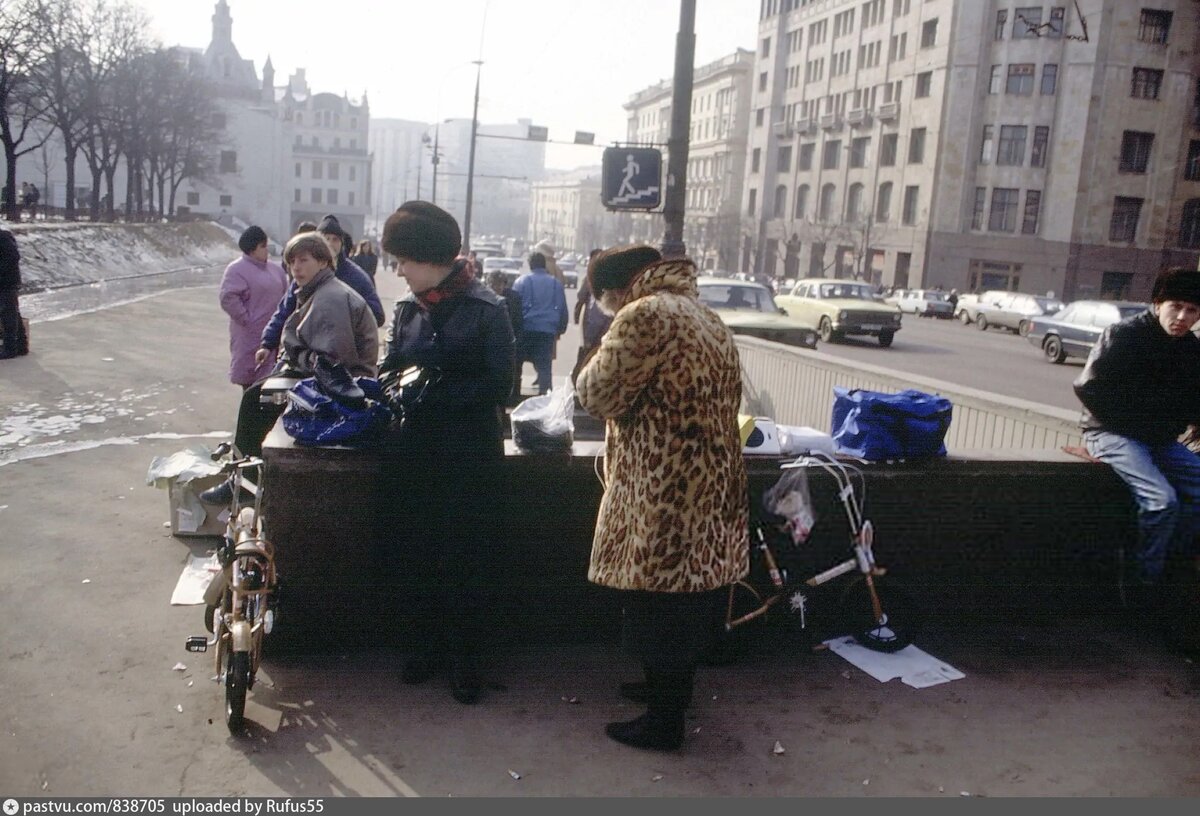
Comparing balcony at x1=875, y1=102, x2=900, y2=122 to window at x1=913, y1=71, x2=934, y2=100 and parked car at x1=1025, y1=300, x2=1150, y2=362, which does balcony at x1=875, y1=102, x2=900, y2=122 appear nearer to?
window at x1=913, y1=71, x2=934, y2=100

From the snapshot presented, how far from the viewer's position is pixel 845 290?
2752cm

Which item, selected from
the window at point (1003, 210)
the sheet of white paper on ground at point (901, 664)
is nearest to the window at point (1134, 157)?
the window at point (1003, 210)

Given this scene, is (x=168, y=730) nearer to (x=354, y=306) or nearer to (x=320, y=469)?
(x=320, y=469)

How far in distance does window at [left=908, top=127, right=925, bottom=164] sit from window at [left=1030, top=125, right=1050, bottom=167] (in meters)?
6.98

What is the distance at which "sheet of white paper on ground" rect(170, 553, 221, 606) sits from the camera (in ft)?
16.2

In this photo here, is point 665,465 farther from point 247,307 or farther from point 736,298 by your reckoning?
point 736,298

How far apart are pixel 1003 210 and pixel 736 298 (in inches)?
1911

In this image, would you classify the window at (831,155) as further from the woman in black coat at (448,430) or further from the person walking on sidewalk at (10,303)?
the woman in black coat at (448,430)

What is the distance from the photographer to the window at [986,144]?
60094 mm

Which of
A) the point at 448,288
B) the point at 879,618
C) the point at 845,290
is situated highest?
the point at 448,288

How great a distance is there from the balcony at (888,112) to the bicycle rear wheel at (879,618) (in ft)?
221

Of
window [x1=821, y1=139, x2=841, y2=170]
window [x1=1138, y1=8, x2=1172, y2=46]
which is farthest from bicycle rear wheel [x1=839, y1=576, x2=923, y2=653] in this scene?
window [x1=821, y1=139, x2=841, y2=170]

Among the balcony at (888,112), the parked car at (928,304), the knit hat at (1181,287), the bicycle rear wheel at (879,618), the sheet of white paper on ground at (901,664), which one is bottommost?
the sheet of white paper on ground at (901,664)

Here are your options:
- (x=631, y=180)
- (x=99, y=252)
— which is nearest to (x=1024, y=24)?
(x=99, y=252)
